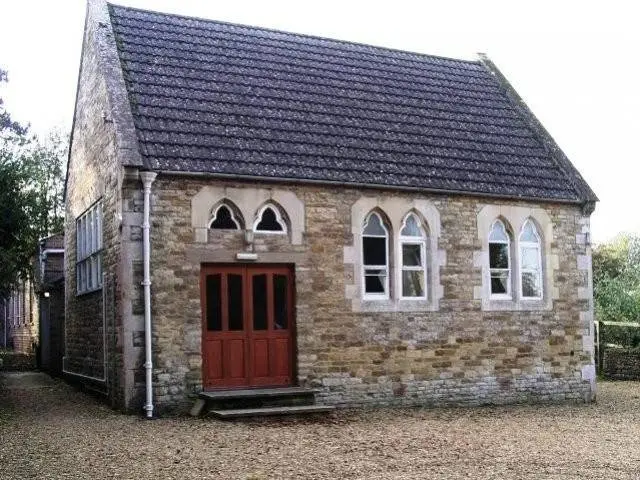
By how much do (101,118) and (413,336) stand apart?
7.97 meters

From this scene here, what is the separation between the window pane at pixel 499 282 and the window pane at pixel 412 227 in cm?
216

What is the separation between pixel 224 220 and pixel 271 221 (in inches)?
37.8

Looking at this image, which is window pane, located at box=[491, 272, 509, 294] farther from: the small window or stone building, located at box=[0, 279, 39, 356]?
stone building, located at box=[0, 279, 39, 356]

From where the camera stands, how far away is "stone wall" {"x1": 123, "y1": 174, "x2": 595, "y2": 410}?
14.7m

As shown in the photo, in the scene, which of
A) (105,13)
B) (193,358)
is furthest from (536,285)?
(105,13)

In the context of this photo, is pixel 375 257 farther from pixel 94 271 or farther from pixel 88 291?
pixel 88 291

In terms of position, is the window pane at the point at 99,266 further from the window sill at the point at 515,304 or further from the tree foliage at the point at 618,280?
the tree foliage at the point at 618,280

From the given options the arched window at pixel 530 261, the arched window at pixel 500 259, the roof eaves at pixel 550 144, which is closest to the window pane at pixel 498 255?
the arched window at pixel 500 259

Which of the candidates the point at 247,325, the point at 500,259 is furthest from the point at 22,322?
the point at 500,259

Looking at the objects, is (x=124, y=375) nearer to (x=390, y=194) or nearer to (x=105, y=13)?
(x=390, y=194)

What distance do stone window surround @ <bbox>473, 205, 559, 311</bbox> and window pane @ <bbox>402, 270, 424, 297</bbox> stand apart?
4.28 ft

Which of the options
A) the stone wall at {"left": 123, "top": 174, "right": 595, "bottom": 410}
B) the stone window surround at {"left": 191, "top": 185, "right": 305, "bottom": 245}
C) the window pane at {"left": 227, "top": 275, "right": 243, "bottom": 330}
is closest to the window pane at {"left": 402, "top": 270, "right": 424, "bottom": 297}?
the stone wall at {"left": 123, "top": 174, "right": 595, "bottom": 410}

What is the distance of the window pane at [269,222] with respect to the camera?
15.8 meters

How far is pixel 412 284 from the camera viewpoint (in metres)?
17.2
